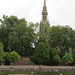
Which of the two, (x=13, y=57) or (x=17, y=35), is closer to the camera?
(x=13, y=57)

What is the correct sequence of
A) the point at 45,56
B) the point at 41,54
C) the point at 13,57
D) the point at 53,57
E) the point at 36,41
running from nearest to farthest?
the point at 13,57
the point at 45,56
the point at 41,54
the point at 53,57
the point at 36,41

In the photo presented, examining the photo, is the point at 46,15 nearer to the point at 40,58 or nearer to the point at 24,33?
the point at 24,33

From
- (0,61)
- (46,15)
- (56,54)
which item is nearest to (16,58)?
(0,61)

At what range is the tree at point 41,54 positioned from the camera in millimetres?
86938

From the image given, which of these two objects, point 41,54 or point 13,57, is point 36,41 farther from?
point 13,57

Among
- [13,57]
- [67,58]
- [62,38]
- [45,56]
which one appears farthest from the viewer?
[62,38]

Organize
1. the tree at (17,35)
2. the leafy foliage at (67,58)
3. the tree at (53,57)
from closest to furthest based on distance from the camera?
the leafy foliage at (67,58)
the tree at (53,57)
the tree at (17,35)

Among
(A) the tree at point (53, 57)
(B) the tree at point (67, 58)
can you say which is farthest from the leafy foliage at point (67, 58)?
(A) the tree at point (53, 57)

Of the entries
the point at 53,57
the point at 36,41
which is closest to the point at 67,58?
the point at 53,57

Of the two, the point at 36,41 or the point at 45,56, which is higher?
the point at 36,41

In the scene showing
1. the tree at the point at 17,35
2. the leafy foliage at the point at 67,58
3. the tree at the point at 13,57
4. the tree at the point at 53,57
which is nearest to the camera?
the tree at the point at 13,57

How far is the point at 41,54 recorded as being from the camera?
8712cm

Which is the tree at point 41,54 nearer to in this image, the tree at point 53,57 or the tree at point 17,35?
the tree at point 53,57

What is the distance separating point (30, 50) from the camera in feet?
314
